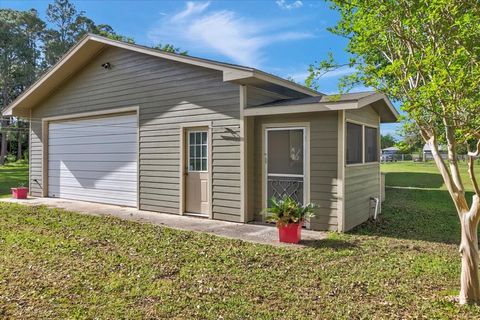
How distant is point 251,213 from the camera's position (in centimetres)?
740

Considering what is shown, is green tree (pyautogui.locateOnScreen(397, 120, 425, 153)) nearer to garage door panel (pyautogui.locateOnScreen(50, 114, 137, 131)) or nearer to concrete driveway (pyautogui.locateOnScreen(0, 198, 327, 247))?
concrete driveway (pyautogui.locateOnScreen(0, 198, 327, 247))

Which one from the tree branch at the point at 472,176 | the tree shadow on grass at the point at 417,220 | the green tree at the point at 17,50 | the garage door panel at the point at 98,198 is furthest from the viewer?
the green tree at the point at 17,50

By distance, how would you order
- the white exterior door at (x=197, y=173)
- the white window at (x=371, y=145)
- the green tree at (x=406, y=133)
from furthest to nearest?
the white window at (x=371, y=145) → the white exterior door at (x=197, y=173) → the green tree at (x=406, y=133)

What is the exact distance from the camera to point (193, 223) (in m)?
7.28

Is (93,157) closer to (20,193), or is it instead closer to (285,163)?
(20,193)

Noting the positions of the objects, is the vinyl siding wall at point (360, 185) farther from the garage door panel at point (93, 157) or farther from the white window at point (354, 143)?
the garage door panel at point (93, 157)

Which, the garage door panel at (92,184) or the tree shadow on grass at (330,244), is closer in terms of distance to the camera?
the tree shadow on grass at (330,244)

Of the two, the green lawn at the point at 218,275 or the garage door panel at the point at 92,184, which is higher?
the garage door panel at the point at 92,184

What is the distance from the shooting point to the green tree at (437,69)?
2.98 metres

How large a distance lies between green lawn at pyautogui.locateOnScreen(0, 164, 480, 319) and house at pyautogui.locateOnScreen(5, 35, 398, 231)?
1305 mm

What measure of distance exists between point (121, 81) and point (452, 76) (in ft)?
26.6

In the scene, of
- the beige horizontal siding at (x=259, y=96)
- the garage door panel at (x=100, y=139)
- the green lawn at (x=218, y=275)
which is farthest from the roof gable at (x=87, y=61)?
the green lawn at (x=218, y=275)

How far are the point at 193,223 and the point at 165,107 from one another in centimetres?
287

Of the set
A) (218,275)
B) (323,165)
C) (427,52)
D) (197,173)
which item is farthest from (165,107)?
(427,52)
